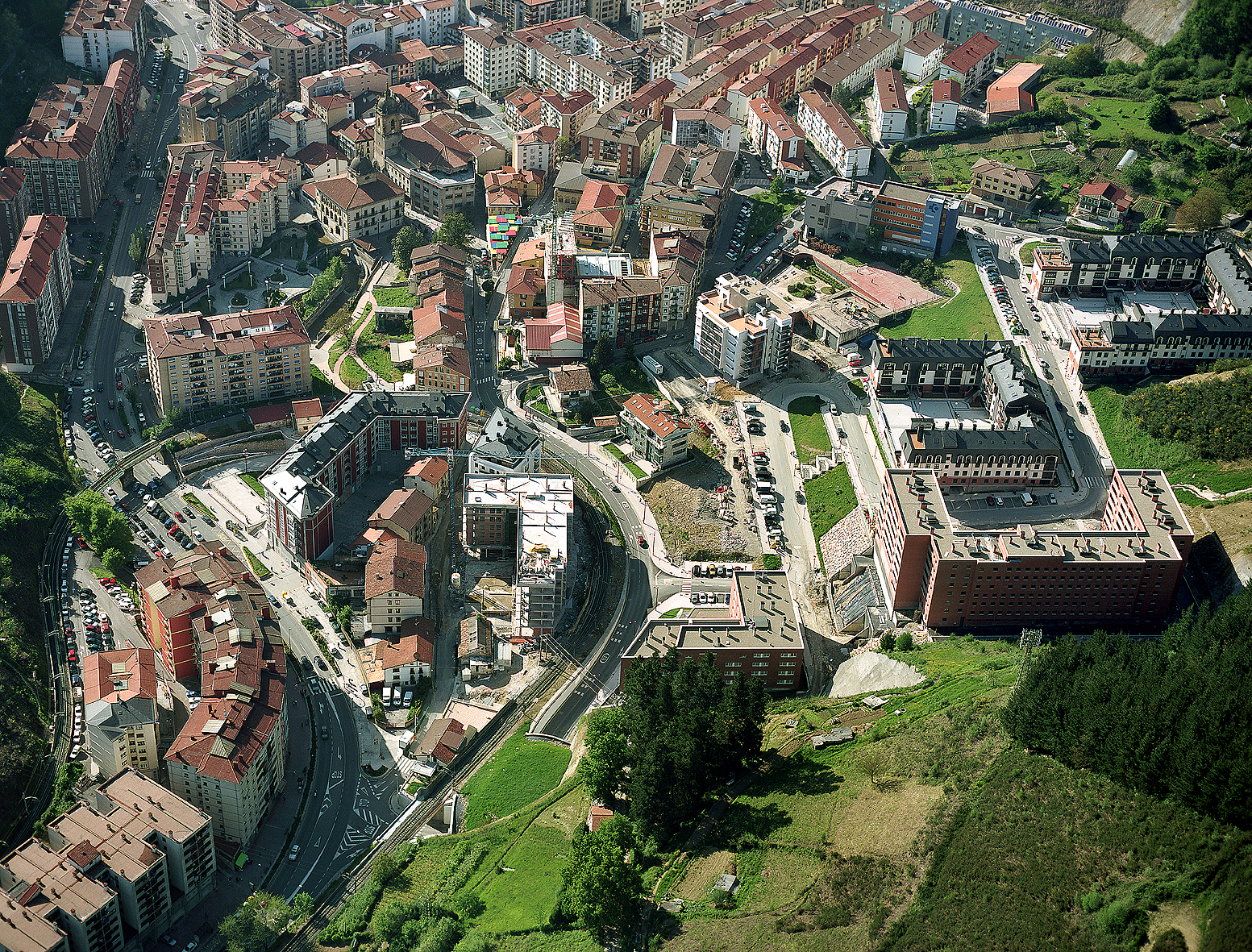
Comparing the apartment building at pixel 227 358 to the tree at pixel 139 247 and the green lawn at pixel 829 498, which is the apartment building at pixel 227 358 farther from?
the green lawn at pixel 829 498

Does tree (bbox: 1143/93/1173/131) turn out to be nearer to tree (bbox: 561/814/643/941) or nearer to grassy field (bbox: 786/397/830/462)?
grassy field (bbox: 786/397/830/462)

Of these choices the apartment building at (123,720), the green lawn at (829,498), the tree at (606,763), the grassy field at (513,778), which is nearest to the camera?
the tree at (606,763)

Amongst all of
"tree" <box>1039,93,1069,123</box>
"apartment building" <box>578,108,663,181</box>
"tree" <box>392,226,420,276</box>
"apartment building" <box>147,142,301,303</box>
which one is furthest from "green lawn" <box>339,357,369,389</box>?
"tree" <box>1039,93,1069,123</box>

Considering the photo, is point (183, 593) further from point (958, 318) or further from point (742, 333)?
point (958, 318)

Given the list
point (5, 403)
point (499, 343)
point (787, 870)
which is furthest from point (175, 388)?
point (787, 870)

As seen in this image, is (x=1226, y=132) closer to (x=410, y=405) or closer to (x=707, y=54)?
(x=707, y=54)

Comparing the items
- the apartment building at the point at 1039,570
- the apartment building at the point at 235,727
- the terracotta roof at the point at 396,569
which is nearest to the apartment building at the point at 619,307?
the terracotta roof at the point at 396,569
